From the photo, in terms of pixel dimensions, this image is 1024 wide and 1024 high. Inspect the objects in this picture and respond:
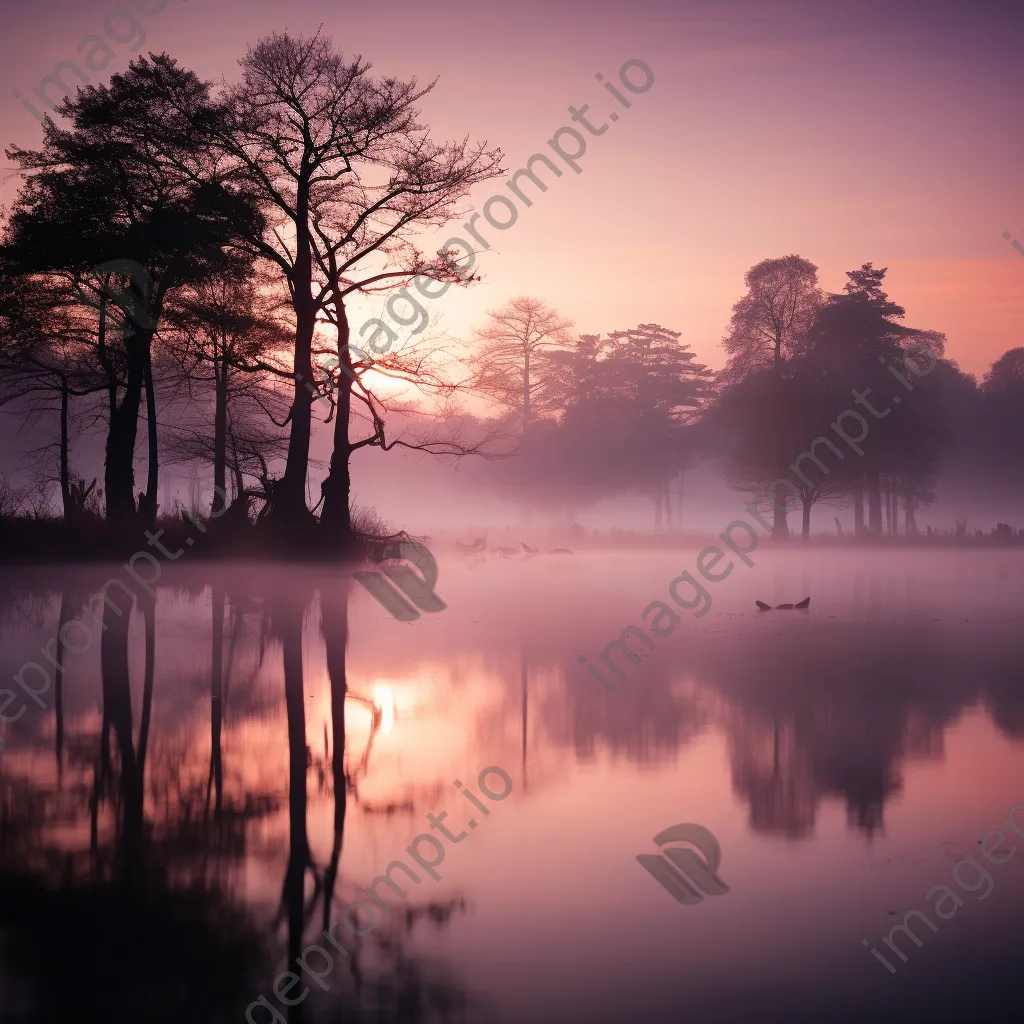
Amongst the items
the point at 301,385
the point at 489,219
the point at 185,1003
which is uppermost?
the point at 489,219

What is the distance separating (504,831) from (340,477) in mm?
21947

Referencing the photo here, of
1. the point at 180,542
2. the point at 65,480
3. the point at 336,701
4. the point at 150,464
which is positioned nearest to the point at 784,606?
the point at 336,701

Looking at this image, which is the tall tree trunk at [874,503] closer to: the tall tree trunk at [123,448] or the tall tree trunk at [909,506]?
the tall tree trunk at [909,506]

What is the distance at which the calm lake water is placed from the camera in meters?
3.37

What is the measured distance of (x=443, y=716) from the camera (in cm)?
802

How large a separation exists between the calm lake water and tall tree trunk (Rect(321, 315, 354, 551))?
578 inches

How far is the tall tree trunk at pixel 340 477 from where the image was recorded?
26188mm

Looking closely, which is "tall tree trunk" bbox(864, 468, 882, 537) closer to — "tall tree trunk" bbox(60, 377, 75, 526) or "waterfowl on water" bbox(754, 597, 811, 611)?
"waterfowl on water" bbox(754, 597, 811, 611)

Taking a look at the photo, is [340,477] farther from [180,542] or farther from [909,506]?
[909,506]

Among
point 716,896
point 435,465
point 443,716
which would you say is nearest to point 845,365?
point 443,716

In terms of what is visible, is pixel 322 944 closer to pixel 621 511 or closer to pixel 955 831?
pixel 955 831

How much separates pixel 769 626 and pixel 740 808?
32.7ft

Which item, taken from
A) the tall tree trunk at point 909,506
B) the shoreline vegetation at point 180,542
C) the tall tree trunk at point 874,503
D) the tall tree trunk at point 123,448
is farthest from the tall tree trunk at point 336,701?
the tall tree trunk at point 909,506

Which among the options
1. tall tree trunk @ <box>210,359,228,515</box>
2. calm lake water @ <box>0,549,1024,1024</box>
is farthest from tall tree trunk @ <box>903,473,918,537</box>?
calm lake water @ <box>0,549,1024,1024</box>
